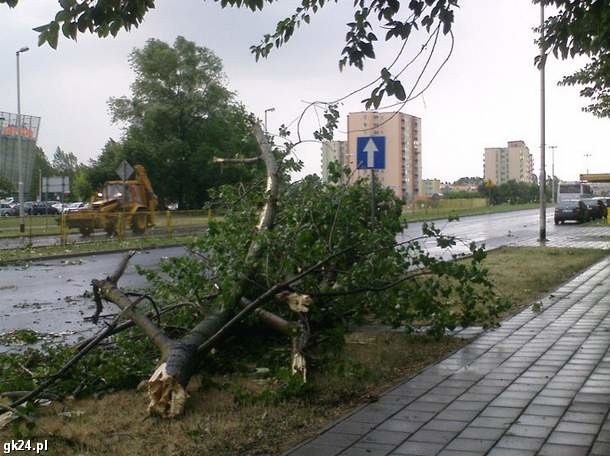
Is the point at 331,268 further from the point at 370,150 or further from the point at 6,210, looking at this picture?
the point at 6,210

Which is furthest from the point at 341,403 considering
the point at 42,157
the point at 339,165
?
the point at 42,157

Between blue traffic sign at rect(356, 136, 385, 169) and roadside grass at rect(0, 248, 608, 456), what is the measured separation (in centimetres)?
441

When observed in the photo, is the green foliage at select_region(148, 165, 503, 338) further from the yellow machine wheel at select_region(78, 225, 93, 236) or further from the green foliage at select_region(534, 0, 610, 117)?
the yellow machine wheel at select_region(78, 225, 93, 236)

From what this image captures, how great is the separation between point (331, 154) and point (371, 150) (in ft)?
11.2

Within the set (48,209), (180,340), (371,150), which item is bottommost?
(180,340)

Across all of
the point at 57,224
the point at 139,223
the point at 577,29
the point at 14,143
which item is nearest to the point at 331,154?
the point at 577,29

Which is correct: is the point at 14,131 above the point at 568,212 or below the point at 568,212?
above

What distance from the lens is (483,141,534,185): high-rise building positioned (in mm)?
152125

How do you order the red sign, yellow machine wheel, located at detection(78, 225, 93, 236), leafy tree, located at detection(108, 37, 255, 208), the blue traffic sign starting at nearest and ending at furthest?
1. the blue traffic sign
2. yellow machine wheel, located at detection(78, 225, 93, 236)
3. leafy tree, located at detection(108, 37, 255, 208)
4. the red sign

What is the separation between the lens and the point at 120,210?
34.9 m

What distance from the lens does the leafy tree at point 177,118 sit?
56594 mm

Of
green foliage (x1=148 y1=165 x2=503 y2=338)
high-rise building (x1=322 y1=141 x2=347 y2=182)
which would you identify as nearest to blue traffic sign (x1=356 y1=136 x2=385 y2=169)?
high-rise building (x1=322 y1=141 x2=347 y2=182)

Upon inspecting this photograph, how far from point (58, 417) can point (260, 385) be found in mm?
1759

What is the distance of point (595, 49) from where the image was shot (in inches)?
372
